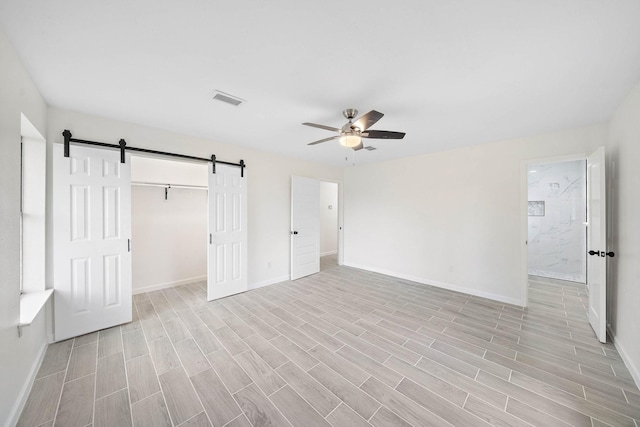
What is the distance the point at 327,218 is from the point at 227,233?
4200mm

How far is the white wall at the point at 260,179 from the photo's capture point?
2992 millimetres

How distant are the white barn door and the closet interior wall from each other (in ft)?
18.1

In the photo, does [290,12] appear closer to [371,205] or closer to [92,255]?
[92,255]

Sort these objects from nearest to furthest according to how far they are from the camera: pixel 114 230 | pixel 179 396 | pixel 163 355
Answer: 1. pixel 179 396
2. pixel 163 355
3. pixel 114 230

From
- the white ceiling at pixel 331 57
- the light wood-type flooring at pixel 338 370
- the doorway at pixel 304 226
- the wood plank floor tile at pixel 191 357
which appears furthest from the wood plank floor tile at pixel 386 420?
the doorway at pixel 304 226

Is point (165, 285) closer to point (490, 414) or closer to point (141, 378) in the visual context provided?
point (141, 378)

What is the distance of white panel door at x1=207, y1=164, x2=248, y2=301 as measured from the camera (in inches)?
143

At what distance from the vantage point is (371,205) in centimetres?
536

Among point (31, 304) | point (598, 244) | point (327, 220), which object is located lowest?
point (31, 304)

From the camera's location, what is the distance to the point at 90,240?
8.71 feet

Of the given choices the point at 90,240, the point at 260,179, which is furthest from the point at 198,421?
the point at 260,179

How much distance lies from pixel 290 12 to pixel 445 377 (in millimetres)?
2922

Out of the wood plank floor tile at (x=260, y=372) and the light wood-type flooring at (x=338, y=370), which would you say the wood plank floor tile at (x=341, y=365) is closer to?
the light wood-type flooring at (x=338, y=370)

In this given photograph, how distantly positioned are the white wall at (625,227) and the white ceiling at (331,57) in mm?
290
